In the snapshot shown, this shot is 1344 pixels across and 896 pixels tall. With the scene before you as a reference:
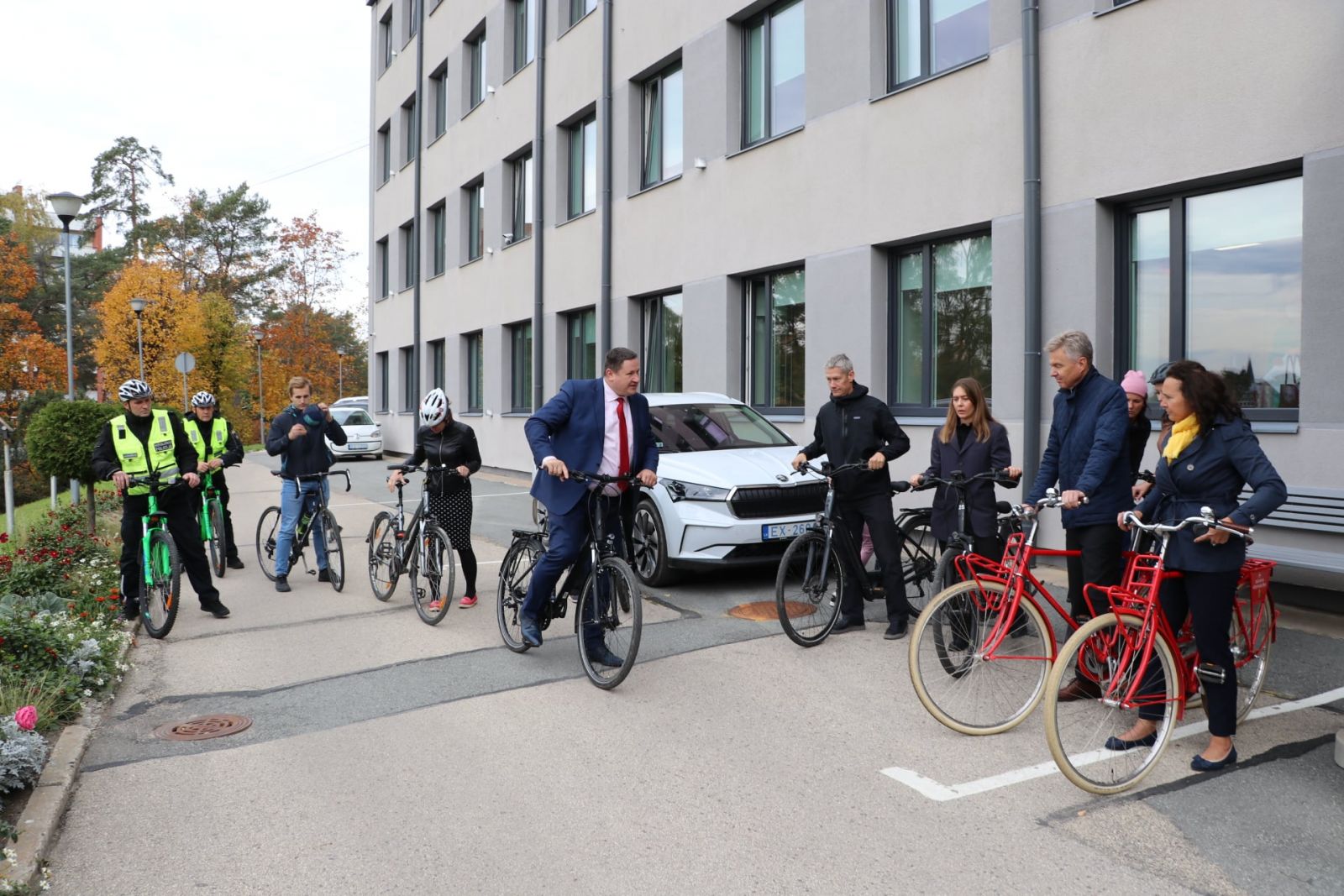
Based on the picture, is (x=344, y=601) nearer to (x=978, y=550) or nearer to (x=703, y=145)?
(x=978, y=550)

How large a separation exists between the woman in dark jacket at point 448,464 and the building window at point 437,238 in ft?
63.3

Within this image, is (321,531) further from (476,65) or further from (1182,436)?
(476,65)

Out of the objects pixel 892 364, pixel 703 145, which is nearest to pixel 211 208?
pixel 703 145

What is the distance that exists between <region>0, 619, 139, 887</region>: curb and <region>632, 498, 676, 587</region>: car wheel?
431cm

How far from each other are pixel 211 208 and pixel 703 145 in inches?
2035

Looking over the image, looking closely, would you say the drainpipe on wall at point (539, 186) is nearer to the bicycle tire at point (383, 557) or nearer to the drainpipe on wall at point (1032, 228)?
the bicycle tire at point (383, 557)

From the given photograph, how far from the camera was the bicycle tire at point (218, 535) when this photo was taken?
32.6ft

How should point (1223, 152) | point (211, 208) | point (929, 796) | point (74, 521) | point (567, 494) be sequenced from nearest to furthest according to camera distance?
point (929, 796) → point (567, 494) → point (1223, 152) → point (74, 521) → point (211, 208)

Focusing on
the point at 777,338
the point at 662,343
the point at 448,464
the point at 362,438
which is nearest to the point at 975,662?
the point at 448,464

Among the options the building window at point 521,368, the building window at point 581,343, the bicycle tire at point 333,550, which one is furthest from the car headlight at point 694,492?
the building window at point 521,368

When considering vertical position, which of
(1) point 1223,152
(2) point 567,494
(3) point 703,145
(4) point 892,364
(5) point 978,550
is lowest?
(5) point 978,550

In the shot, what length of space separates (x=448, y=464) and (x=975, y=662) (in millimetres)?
4448

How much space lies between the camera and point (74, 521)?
11.7 metres

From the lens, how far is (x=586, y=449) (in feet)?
19.8
